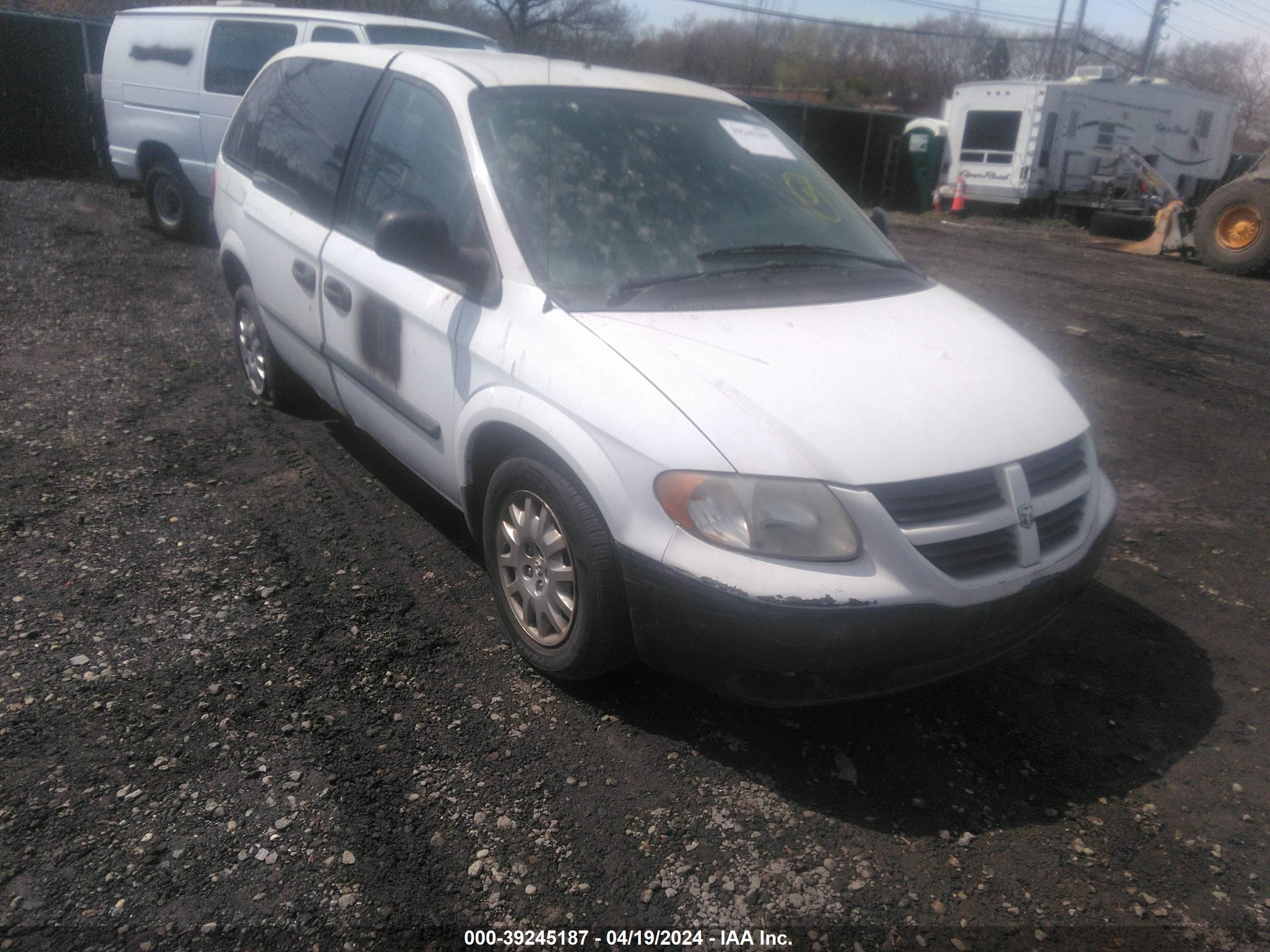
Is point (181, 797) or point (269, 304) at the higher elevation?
point (269, 304)

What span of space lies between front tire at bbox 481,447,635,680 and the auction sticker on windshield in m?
1.69

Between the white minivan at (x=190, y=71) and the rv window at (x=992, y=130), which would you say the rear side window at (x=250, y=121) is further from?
the rv window at (x=992, y=130)

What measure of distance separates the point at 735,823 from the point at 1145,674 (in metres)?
1.67

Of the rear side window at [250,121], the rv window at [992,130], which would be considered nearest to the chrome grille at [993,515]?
the rear side window at [250,121]

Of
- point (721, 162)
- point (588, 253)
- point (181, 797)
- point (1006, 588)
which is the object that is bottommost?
point (181, 797)

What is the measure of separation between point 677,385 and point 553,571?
714mm

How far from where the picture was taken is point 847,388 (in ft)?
8.66

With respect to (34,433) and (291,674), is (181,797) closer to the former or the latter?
(291,674)

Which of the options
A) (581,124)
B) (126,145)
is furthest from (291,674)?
(126,145)

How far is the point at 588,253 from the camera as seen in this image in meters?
3.06

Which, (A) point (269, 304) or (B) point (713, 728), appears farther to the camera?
(A) point (269, 304)

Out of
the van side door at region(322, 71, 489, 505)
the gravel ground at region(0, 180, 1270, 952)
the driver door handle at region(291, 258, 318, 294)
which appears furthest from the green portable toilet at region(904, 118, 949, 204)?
the van side door at region(322, 71, 489, 505)

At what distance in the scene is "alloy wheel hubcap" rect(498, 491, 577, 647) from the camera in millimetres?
2842

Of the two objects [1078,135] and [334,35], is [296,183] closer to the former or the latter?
[334,35]
